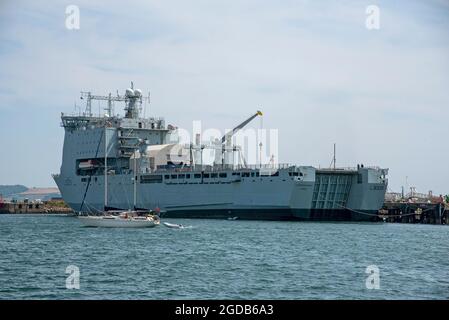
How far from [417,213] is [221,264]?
53.0 m

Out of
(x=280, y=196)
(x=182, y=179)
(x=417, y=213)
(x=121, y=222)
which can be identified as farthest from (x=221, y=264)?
(x=417, y=213)

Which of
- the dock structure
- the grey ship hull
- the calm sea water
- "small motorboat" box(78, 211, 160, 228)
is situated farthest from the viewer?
the dock structure

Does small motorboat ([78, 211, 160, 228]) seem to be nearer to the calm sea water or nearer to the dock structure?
the calm sea water

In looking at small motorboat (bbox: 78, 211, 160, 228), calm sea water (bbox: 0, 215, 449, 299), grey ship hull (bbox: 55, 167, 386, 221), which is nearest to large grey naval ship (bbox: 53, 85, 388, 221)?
grey ship hull (bbox: 55, 167, 386, 221)

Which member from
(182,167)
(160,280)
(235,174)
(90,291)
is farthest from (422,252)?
(182,167)

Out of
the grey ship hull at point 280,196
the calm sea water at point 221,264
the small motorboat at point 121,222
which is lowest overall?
the calm sea water at point 221,264

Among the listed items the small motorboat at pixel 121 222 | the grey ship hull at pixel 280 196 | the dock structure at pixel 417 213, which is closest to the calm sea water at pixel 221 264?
the small motorboat at pixel 121 222

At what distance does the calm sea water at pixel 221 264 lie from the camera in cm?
2541

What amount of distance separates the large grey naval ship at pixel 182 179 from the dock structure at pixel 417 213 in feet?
40.5

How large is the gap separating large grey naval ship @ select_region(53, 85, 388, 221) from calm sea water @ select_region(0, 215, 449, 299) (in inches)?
627

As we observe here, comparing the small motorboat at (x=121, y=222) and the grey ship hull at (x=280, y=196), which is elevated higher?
the grey ship hull at (x=280, y=196)

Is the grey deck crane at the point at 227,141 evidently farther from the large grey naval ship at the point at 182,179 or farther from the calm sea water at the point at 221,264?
the calm sea water at the point at 221,264

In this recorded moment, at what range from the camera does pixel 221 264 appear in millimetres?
32281

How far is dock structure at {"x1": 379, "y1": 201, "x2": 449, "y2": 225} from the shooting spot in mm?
79688
